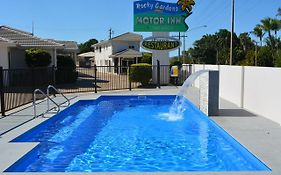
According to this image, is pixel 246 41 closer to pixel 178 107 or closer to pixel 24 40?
pixel 24 40

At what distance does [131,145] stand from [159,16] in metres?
14.9

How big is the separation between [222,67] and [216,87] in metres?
5.27

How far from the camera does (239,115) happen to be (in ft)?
34.1

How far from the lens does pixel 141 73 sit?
69.8 feet

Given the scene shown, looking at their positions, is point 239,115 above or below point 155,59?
below

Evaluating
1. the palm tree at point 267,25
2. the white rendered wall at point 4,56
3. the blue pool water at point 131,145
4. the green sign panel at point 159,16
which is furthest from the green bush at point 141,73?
the palm tree at point 267,25

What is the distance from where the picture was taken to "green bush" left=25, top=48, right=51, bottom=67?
2225 centimetres

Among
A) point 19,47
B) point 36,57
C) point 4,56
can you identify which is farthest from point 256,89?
point 19,47

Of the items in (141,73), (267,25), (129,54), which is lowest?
(141,73)

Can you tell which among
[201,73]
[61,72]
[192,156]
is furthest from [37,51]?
[192,156]

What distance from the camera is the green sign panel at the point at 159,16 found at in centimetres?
2155

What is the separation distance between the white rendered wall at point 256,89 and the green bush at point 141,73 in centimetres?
745

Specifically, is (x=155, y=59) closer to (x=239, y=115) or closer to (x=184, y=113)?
(x=184, y=113)

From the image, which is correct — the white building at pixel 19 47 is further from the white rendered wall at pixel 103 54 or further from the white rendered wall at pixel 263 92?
the white rendered wall at pixel 103 54
